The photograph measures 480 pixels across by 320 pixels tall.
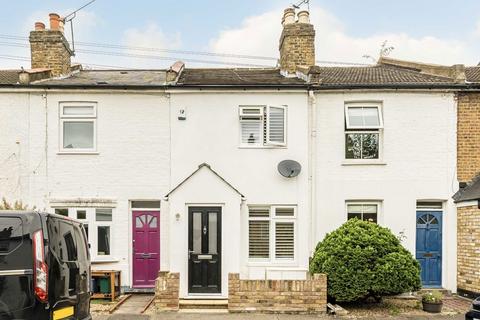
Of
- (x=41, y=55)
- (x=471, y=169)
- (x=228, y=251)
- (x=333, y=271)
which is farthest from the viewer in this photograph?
(x=41, y=55)

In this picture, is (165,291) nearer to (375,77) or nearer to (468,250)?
(468,250)

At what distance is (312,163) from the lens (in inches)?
466

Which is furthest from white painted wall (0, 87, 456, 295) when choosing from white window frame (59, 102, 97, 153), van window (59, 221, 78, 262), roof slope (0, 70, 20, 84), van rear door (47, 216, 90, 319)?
van window (59, 221, 78, 262)

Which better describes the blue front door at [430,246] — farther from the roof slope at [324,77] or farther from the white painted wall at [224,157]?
the roof slope at [324,77]

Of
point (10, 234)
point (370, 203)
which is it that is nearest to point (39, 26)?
point (10, 234)

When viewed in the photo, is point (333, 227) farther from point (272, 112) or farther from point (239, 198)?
point (272, 112)

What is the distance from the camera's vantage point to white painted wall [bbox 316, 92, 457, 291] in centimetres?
1177

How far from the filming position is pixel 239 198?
11180 millimetres

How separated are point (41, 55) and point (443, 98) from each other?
11569 mm

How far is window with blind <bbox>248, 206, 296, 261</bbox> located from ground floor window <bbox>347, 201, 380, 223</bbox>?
1.57m

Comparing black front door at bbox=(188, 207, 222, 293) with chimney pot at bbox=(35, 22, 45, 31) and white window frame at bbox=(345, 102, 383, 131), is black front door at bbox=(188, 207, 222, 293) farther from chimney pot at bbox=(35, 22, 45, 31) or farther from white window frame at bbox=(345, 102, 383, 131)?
chimney pot at bbox=(35, 22, 45, 31)

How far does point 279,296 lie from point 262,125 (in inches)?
180

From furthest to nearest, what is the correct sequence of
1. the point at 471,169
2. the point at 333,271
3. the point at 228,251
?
the point at 471,169
the point at 228,251
the point at 333,271

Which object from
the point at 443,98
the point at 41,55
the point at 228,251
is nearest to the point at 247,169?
the point at 228,251
